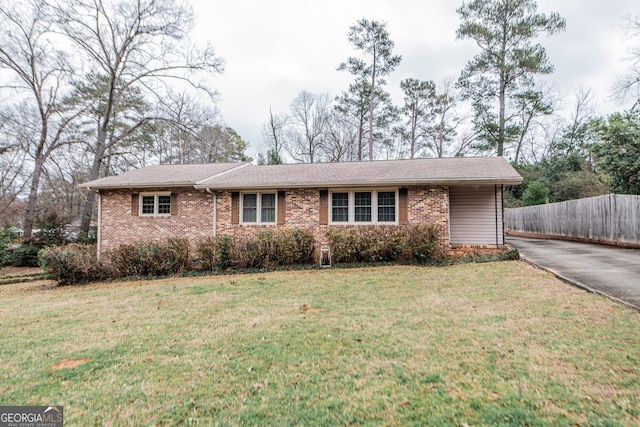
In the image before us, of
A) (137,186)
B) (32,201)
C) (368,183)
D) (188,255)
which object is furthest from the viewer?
(32,201)

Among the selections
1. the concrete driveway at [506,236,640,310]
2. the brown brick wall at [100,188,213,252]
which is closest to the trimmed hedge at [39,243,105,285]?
the brown brick wall at [100,188,213,252]

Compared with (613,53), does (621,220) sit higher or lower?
lower

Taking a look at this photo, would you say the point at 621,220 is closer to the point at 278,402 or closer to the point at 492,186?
the point at 492,186

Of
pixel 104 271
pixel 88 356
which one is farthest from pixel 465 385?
pixel 104 271

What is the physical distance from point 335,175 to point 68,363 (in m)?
9.04

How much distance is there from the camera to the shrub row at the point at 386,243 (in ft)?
30.2

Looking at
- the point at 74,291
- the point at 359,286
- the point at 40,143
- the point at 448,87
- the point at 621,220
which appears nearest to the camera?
the point at 359,286

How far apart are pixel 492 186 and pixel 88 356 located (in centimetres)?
1176

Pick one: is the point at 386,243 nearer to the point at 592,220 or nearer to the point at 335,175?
the point at 335,175

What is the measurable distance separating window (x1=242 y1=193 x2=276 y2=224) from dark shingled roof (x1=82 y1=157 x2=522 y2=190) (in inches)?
20.9

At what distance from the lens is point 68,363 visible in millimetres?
3281

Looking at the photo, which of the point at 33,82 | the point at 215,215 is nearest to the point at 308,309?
the point at 215,215

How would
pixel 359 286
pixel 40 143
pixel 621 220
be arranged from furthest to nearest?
pixel 40 143
pixel 621 220
pixel 359 286

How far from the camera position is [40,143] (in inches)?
695
